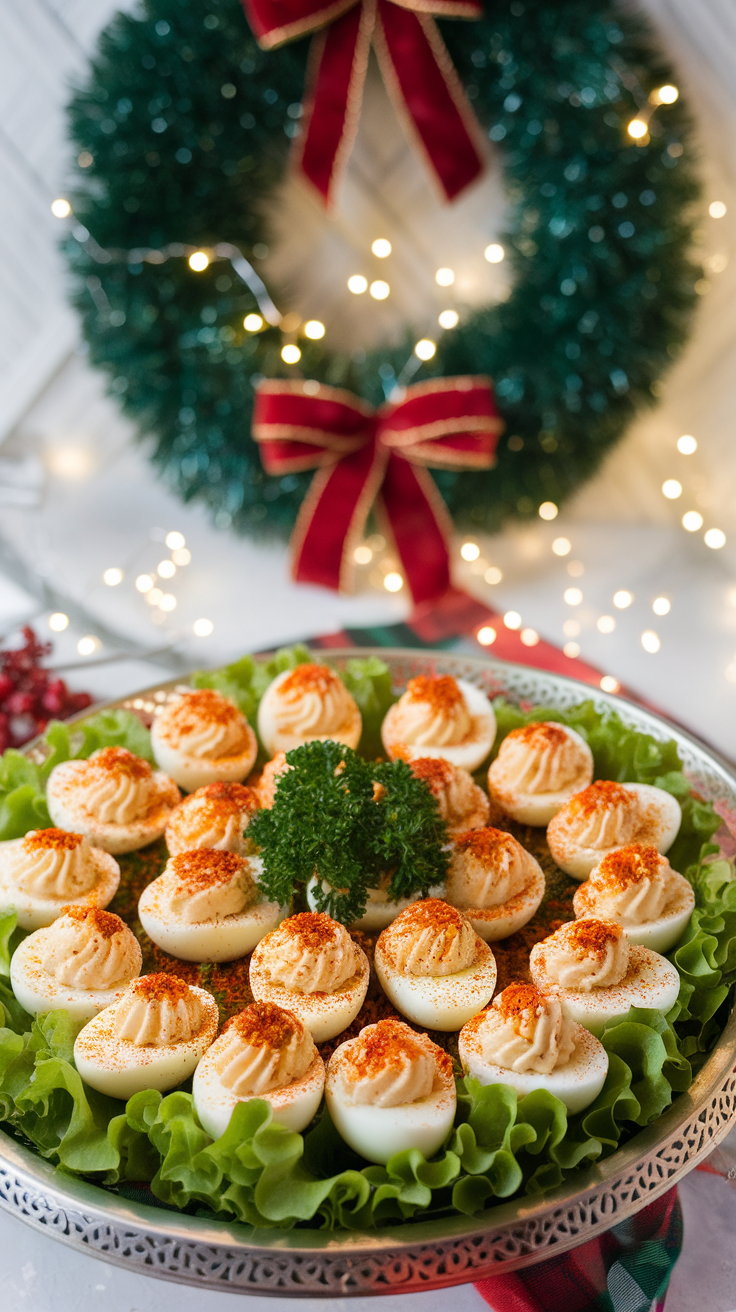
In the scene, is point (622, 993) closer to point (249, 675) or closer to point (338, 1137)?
point (338, 1137)

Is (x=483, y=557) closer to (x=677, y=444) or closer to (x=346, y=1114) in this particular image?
(x=677, y=444)

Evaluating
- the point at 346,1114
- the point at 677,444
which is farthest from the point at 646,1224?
the point at 677,444

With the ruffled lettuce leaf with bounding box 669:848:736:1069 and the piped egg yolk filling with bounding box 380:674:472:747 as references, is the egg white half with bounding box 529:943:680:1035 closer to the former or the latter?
the ruffled lettuce leaf with bounding box 669:848:736:1069

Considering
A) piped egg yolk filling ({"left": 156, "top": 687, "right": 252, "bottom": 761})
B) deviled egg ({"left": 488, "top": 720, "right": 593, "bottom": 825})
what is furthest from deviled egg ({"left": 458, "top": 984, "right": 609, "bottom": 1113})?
piped egg yolk filling ({"left": 156, "top": 687, "right": 252, "bottom": 761})

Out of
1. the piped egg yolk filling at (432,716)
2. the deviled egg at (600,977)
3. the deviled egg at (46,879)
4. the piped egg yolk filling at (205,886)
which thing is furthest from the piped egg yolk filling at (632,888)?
the deviled egg at (46,879)

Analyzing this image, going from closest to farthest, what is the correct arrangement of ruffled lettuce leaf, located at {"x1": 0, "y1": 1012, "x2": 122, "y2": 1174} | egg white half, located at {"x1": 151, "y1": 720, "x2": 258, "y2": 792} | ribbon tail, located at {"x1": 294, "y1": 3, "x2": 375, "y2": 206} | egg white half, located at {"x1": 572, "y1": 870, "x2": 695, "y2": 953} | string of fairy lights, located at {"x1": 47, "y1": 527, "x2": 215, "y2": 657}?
1. ruffled lettuce leaf, located at {"x1": 0, "y1": 1012, "x2": 122, "y2": 1174}
2. egg white half, located at {"x1": 572, "y1": 870, "x2": 695, "y2": 953}
3. egg white half, located at {"x1": 151, "y1": 720, "x2": 258, "y2": 792}
4. ribbon tail, located at {"x1": 294, "y1": 3, "x2": 375, "y2": 206}
5. string of fairy lights, located at {"x1": 47, "y1": 527, "x2": 215, "y2": 657}
